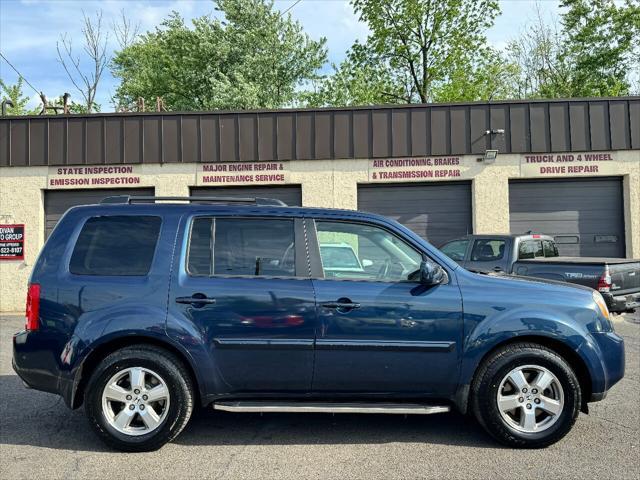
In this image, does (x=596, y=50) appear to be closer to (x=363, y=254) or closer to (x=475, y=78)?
(x=475, y=78)

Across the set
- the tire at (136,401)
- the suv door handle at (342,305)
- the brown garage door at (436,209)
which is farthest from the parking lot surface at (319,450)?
the brown garage door at (436,209)

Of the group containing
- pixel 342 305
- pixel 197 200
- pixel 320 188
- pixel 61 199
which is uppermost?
pixel 320 188

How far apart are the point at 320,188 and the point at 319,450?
9300 millimetres

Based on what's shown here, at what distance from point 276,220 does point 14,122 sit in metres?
11.4

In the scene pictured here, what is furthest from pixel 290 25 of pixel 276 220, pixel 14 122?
pixel 276 220

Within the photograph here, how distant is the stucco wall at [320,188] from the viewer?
12.7 metres

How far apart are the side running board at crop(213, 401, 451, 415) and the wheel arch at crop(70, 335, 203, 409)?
1.20 feet

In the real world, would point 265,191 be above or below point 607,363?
above

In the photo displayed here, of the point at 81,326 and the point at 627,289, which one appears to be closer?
the point at 81,326

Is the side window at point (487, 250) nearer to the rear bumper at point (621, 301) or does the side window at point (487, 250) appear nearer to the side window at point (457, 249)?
the side window at point (457, 249)

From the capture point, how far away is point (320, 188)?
13.0 metres

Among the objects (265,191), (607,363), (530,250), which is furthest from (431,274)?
(265,191)

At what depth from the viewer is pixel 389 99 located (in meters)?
33.1

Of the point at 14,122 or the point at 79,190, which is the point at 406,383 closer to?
the point at 79,190
